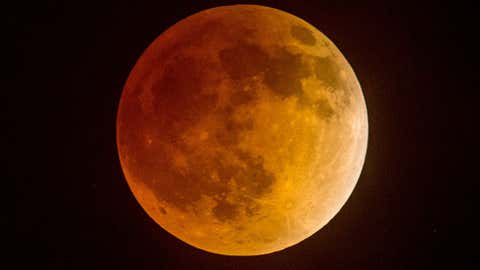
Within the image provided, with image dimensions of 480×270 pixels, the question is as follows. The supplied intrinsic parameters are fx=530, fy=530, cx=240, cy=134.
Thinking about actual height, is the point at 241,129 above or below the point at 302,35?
below

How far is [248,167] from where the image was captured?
154 inches

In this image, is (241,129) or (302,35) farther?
(302,35)

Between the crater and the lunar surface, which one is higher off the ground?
the crater

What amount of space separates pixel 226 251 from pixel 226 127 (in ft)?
4.55

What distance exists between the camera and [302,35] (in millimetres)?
4379

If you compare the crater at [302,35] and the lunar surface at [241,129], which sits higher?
the crater at [302,35]

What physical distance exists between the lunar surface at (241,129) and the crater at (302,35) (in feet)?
0.04

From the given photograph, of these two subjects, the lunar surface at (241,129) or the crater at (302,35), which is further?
the crater at (302,35)

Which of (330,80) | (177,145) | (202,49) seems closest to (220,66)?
(202,49)

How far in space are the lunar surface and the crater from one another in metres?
0.01

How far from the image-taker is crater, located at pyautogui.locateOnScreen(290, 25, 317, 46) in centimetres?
432

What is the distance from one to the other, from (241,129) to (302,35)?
1069 millimetres

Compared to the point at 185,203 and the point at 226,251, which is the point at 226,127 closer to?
the point at 185,203

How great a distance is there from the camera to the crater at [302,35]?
4.32m
